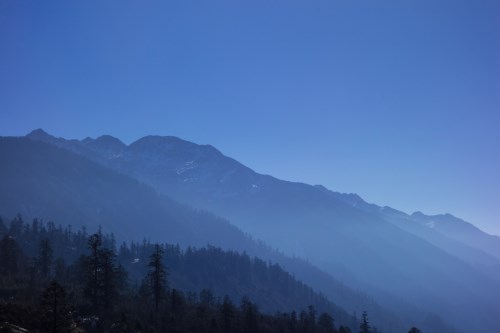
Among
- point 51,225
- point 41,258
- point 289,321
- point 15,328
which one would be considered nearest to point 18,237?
point 51,225

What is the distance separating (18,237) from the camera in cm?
15825

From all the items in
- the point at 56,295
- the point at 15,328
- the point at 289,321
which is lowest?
the point at 289,321

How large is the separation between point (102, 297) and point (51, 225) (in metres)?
145

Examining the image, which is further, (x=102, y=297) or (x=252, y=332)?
(x=252, y=332)

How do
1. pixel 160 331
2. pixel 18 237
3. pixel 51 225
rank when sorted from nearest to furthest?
pixel 160 331 → pixel 18 237 → pixel 51 225

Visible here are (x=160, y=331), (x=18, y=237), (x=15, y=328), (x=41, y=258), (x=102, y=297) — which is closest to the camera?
(x=15, y=328)

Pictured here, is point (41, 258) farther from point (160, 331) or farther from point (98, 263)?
point (160, 331)

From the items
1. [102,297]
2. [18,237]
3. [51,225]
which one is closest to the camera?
[102,297]

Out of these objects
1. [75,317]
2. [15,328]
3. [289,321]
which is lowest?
[289,321]

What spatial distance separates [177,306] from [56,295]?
41836 millimetres

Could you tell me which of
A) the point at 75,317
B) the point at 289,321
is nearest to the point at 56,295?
the point at 75,317

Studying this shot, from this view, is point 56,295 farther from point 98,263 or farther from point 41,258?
point 41,258

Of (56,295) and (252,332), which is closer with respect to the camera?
(56,295)

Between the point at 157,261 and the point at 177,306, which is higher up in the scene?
the point at 157,261
